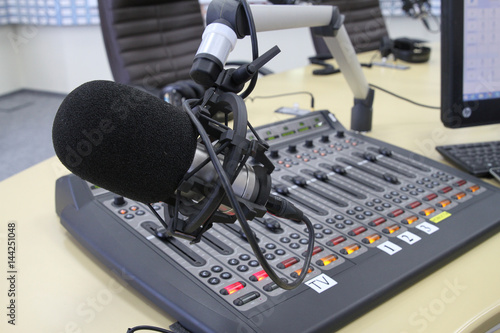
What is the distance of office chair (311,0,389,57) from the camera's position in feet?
7.80

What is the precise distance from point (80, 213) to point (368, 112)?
0.67 meters

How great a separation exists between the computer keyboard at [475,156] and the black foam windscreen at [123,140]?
0.65 metres

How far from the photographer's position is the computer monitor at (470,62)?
904 millimetres

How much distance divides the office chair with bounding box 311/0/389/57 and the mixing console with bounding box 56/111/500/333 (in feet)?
5.40

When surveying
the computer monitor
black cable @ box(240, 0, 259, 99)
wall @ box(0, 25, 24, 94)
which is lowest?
wall @ box(0, 25, 24, 94)

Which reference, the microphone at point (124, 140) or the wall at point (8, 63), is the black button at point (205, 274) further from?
the wall at point (8, 63)

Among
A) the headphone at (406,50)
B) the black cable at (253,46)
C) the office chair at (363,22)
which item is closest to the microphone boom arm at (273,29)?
the black cable at (253,46)

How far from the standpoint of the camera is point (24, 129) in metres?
3.44

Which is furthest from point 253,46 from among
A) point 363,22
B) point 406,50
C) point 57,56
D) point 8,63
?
point 8,63

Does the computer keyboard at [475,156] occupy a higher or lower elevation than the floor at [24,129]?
higher

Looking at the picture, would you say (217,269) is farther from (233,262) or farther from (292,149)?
(292,149)

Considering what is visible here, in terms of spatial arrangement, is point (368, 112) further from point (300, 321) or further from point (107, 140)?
point (107, 140)

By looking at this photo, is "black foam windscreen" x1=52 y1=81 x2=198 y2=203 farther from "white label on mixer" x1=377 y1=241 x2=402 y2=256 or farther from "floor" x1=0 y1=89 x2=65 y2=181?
"floor" x1=0 y1=89 x2=65 y2=181

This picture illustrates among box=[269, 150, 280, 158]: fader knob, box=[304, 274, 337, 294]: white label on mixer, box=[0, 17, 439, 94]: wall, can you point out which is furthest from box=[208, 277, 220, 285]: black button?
box=[0, 17, 439, 94]: wall
